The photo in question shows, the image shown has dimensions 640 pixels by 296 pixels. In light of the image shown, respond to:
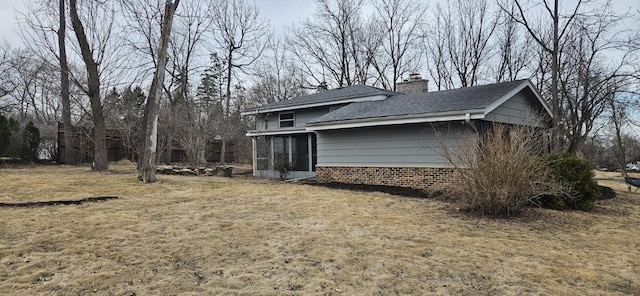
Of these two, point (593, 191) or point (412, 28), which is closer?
point (593, 191)

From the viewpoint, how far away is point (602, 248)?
5.05 m

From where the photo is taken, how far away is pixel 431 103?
11422mm

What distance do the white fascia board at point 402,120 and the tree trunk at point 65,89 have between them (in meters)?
10.2

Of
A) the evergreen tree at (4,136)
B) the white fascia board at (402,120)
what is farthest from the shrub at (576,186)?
the evergreen tree at (4,136)

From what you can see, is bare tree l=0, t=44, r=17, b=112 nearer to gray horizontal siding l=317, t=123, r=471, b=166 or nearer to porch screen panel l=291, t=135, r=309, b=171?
porch screen panel l=291, t=135, r=309, b=171

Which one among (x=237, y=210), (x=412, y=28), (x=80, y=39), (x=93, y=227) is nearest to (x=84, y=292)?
(x=93, y=227)

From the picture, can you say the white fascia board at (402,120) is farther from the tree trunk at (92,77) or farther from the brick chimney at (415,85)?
the tree trunk at (92,77)

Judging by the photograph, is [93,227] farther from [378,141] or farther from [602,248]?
[378,141]

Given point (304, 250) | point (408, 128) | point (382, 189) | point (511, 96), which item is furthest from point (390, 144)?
point (304, 250)

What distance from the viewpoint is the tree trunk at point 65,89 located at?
1515 cm

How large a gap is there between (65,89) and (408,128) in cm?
1432

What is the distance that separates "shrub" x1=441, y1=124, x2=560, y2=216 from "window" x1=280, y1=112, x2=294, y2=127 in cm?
1117

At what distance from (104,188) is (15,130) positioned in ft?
37.1

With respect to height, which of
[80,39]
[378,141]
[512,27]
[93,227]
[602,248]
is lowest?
[602,248]
